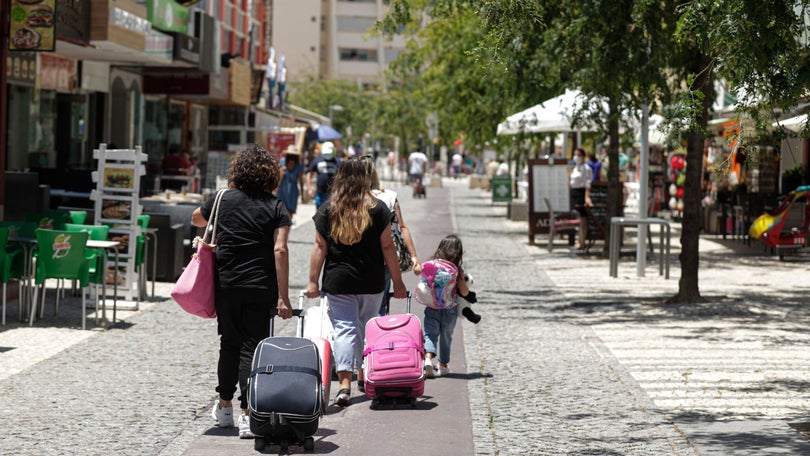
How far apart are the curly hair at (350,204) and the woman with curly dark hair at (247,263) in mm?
896

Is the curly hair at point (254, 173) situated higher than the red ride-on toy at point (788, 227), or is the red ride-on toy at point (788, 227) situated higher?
the curly hair at point (254, 173)

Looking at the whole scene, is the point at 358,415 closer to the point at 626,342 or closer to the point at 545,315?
the point at 626,342

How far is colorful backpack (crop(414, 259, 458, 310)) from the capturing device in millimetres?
9148

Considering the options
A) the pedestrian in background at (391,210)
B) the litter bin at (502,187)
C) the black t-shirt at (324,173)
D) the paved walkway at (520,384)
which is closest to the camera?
the paved walkway at (520,384)

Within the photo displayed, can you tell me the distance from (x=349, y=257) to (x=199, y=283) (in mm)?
1331

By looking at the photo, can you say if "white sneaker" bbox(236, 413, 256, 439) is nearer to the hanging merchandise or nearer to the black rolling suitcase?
the black rolling suitcase

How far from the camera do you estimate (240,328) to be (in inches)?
289

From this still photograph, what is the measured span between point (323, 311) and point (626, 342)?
373cm

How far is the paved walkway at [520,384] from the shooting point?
7293 millimetres

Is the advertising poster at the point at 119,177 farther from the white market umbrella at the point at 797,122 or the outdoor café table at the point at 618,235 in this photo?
the outdoor café table at the point at 618,235

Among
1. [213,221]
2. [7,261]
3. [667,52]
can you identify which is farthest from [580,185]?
[213,221]

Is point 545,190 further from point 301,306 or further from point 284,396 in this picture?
point 284,396

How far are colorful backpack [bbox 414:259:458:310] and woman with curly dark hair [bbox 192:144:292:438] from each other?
6.55 ft

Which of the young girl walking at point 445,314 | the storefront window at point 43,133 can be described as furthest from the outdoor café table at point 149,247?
the storefront window at point 43,133
